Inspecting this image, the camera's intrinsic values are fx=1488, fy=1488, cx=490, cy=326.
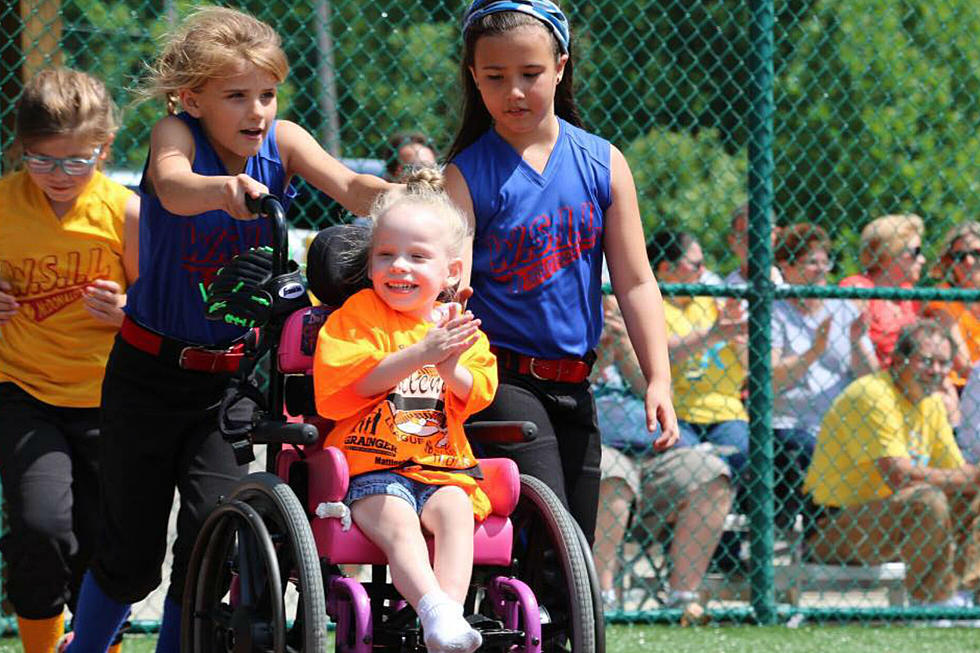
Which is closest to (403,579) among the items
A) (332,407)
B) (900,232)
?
(332,407)

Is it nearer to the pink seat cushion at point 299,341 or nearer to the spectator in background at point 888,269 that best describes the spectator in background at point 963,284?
the spectator in background at point 888,269

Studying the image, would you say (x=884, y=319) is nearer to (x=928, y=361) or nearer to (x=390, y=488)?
(x=928, y=361)

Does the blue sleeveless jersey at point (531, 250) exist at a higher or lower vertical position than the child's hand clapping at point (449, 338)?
higher

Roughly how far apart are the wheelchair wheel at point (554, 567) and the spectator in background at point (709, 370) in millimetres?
2814

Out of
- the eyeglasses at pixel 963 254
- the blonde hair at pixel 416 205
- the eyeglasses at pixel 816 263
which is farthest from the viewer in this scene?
the eyeglasses at pixel 963 254

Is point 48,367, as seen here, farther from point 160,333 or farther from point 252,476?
point 252,476

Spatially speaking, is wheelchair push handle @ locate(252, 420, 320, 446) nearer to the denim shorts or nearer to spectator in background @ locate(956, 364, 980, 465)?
the denim shorts

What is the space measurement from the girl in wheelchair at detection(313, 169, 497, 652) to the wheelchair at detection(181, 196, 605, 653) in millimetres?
70

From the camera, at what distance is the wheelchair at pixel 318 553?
2.79m

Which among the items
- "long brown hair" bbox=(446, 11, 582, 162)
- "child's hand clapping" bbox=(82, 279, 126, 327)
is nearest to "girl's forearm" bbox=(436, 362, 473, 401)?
"long brown hair" bbox=(446, 11, 582, 162)

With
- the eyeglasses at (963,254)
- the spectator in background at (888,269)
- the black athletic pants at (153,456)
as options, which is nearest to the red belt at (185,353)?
the black athletic pants at (153,456)

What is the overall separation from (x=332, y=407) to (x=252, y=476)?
21 centimetres

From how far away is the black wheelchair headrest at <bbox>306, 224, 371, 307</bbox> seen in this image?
3.12m

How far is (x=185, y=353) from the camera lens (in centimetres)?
340
